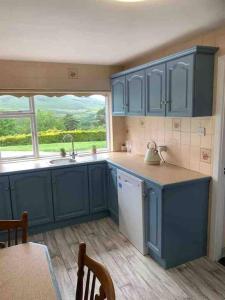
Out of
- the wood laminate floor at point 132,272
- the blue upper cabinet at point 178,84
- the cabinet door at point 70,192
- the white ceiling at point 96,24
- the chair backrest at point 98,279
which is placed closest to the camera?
the chair backrest at point 98,279

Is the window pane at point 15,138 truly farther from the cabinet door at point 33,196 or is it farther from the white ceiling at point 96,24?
the white ceiling at point 96,24

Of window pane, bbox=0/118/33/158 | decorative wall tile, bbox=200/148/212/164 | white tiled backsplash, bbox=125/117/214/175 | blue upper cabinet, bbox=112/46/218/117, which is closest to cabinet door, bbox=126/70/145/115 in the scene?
blue upper cabinet, bbox=112/46/218/117

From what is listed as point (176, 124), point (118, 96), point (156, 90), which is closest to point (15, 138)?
point (118, 96)

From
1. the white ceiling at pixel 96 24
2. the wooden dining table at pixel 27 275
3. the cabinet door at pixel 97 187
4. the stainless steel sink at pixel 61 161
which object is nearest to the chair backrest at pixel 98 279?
the wooden dining table at pixel 27 275

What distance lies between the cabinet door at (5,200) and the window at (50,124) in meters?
0.68

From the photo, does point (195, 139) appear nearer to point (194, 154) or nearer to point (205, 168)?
point (194, 154)

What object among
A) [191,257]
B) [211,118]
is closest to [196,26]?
[211,118]

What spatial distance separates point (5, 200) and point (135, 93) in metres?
2.04

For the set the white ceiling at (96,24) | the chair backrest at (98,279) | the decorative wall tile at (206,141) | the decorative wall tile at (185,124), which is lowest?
Result: the chair backrest at (98,279)

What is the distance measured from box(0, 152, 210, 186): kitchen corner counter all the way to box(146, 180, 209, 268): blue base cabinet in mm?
72

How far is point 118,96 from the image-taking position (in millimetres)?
3422

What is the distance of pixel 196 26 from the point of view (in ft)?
6.54

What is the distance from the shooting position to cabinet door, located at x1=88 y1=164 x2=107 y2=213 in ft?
10.6

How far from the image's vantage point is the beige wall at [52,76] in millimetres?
3088
